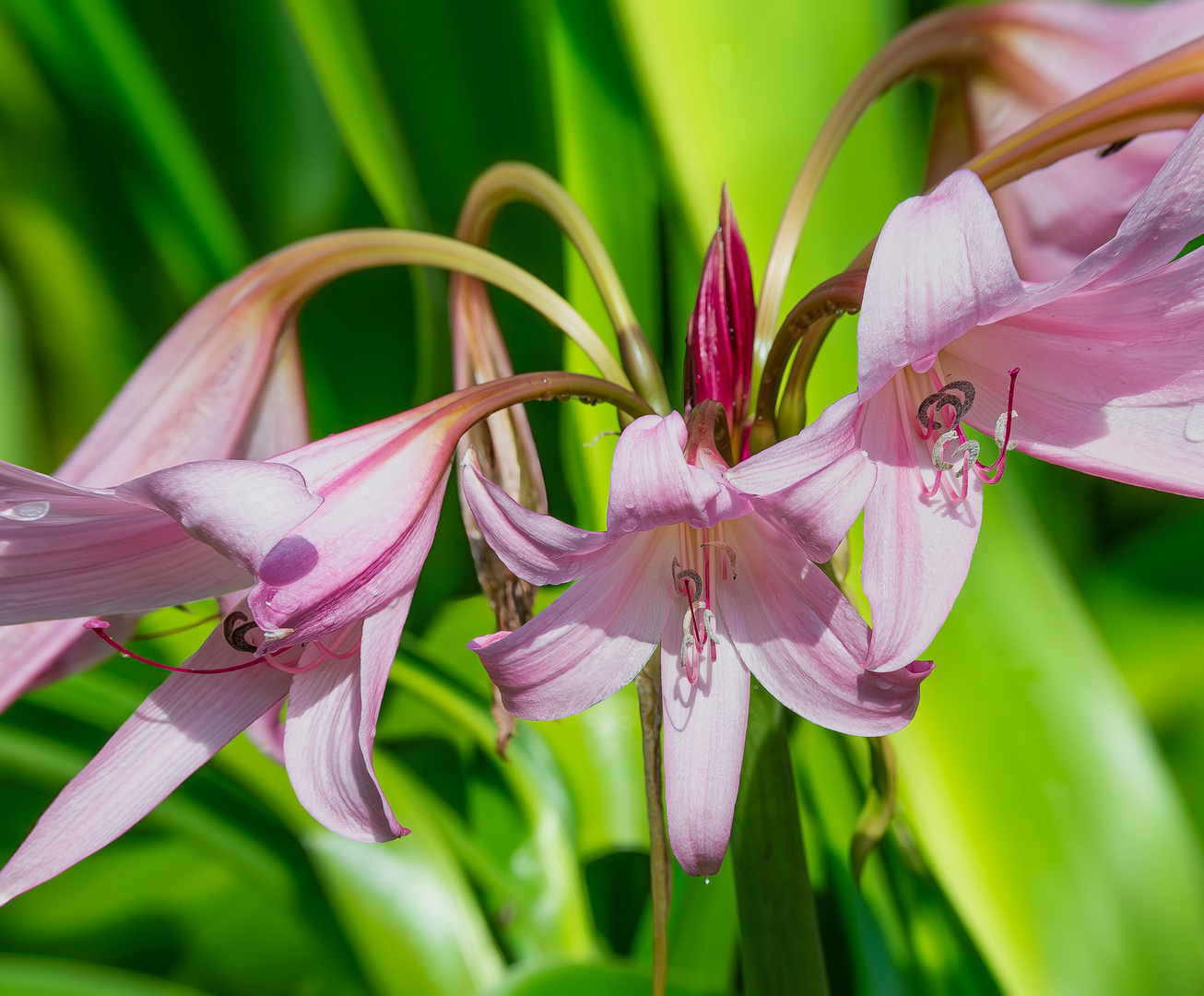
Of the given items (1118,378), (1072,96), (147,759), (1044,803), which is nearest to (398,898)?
(147,759)

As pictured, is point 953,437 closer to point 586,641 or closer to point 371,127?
point 586,641

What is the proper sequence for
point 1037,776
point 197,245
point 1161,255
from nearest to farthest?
1. point 1161,255
2. point 1037,776
3. point 197,245

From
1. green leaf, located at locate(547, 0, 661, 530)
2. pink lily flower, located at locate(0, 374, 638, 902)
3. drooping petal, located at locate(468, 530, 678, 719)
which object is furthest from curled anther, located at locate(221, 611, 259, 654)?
green leaf, located at locate(547, 0, 661, 530)

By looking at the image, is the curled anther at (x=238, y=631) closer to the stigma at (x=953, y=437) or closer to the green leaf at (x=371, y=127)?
the stigma at (x=953, y=437)

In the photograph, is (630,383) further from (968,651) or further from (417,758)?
(417,758)

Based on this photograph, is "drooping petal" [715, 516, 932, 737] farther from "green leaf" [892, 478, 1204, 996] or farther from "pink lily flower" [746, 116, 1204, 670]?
"green leaf" [892, 478, 1204, 996]

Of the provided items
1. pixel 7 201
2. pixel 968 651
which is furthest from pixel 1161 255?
pixel 7 201

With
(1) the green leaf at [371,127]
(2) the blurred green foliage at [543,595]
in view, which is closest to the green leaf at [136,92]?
(2) the blurred green foliage at [543,595]
